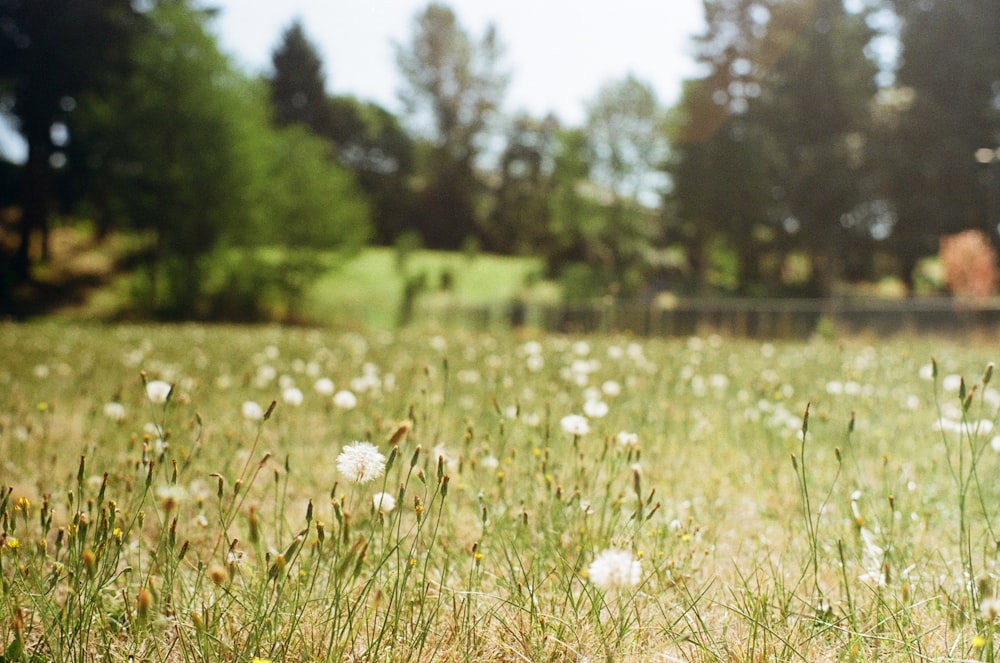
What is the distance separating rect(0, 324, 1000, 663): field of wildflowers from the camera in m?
1.53

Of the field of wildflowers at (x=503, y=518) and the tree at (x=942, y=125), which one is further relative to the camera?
the tree at (x=942, y=125)

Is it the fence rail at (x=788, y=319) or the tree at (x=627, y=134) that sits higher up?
the tree at (x=627, y=134)

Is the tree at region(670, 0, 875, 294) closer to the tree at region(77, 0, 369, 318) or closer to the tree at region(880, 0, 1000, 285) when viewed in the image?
the tree at region(880, 0, 1000, 285)

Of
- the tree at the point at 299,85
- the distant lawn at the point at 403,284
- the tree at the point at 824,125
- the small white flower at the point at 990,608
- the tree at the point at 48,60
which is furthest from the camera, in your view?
the tree at the point at 299,85

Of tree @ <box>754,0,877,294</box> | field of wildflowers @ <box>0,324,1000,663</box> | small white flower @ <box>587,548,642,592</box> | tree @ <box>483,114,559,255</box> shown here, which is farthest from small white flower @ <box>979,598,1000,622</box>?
tree @ <box>483,114,559,255</box>

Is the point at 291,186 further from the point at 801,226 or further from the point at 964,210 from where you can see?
the point at 964,210

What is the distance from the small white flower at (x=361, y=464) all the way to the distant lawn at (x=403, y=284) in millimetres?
22207

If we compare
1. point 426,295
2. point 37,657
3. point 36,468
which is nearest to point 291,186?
point 426,295

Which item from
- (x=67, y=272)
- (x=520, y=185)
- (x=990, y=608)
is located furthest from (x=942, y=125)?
(x=67, y=272)

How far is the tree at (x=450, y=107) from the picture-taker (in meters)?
40.7

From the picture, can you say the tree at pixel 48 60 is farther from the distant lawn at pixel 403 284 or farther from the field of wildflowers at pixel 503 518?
the field of wildflowers at pixel 503 518

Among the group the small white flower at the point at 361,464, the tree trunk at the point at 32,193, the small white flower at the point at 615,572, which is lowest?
the small white flower at the point at 615,572

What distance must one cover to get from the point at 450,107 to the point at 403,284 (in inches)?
675

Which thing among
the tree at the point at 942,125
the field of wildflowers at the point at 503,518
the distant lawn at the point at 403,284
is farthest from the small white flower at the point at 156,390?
the tree at the point at 942,125
